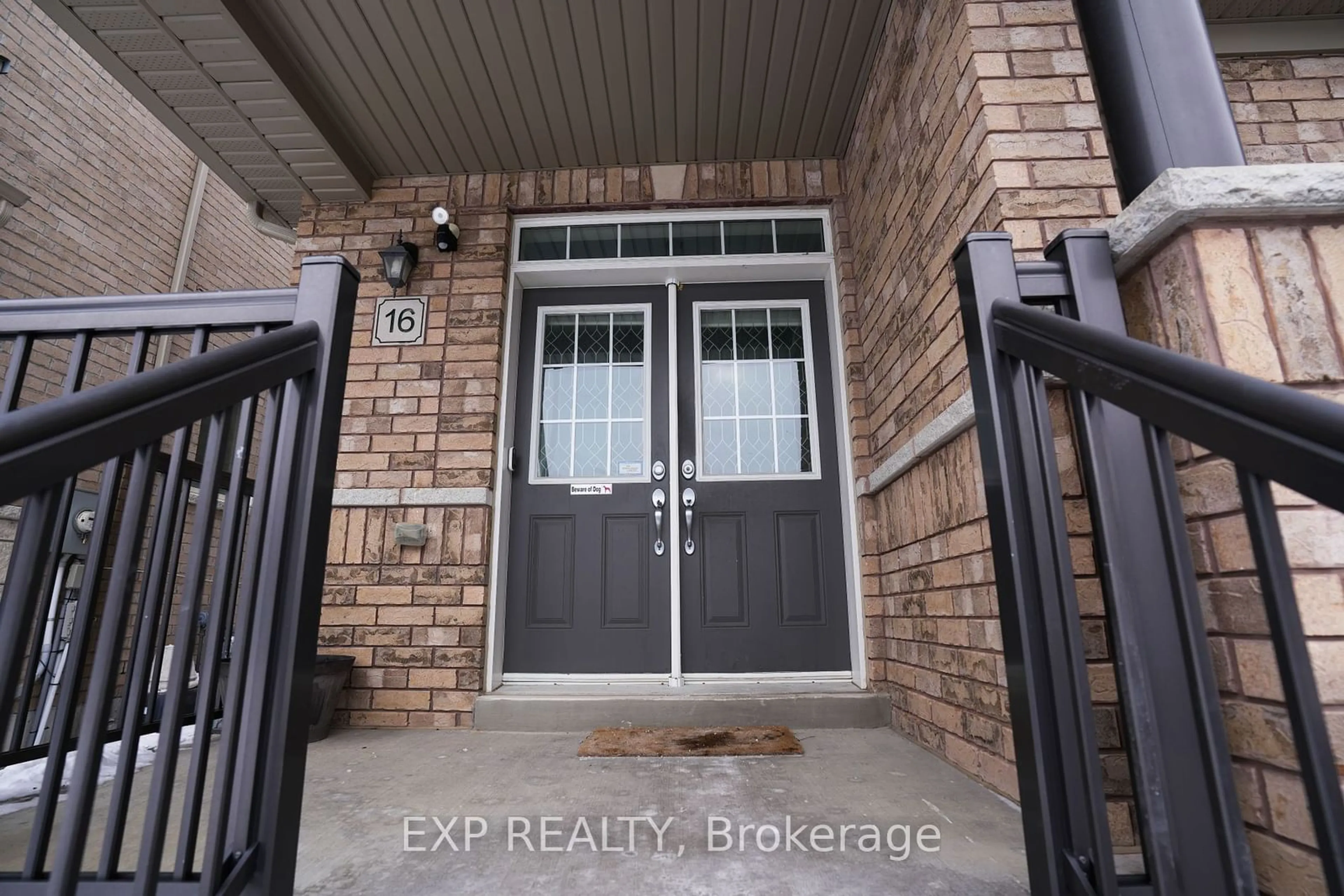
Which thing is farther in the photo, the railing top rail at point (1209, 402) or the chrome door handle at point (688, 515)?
the chrome door handle at point (688, 515)

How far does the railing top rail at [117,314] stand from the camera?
1027 millimetres

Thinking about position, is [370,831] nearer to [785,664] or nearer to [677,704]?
[677,704]

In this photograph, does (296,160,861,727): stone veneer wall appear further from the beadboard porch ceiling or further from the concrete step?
the concrete step

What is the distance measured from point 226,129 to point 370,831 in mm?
3000

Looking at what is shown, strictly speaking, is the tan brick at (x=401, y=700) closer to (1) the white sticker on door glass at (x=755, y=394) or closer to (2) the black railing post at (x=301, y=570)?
(1) the white sticker on door glass at (x=755, y=394)

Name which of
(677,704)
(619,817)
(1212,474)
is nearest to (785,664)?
(677,704)

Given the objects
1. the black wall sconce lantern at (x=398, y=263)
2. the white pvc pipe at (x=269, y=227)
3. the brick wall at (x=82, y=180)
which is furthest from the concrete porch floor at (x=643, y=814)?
the brick wall at (x=82, y=180)

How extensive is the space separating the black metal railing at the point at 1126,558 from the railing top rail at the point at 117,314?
122 centimetres

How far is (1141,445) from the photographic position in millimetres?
951

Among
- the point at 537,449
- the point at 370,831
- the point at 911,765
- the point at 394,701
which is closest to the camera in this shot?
the point at 370,831

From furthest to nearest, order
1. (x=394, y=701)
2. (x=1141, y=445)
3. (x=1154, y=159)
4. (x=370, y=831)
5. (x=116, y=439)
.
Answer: (x=394, y=701) → (x=370, y=831) → (x=1154, y=159) → (x=1141, y=445) → (x=116, y=439)

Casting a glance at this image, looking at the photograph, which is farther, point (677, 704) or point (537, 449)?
point (537, 449)

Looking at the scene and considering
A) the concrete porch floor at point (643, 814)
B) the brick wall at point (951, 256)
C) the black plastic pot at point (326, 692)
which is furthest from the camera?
the black plastic pot at point (326, 692)

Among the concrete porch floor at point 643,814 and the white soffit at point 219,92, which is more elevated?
the white soffit at point 219,92
